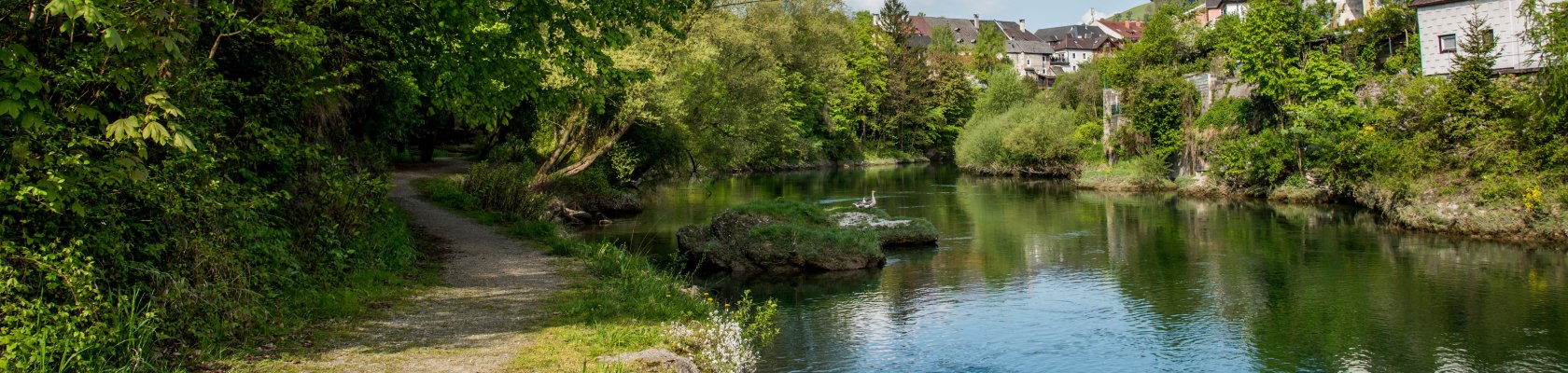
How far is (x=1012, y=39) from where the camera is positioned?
428ft

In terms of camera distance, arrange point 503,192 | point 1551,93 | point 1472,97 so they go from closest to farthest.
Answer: point 503,192 < point 1551,93 < point 1472,97

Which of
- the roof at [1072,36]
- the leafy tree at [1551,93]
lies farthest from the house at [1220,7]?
the leafy tree at [1551,93]

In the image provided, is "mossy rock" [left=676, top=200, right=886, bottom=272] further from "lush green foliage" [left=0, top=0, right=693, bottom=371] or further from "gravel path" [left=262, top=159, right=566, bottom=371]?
"lush green foliage" [left=0, top=0, right=693, bottom=371]

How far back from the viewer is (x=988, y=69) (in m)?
98.8

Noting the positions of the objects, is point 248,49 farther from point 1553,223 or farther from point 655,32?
point 1553,223

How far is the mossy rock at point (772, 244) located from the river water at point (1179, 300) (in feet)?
1.52

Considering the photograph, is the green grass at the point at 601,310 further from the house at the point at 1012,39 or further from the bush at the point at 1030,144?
the house at the point at 1012,39

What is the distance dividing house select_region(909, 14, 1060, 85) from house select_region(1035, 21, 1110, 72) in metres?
1.40

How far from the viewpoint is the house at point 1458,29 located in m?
32.5

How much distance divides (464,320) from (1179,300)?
11336mm

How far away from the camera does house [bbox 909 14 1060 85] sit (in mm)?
125812

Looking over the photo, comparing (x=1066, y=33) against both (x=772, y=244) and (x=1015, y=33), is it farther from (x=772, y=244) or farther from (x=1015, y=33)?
(x=772, y=244)

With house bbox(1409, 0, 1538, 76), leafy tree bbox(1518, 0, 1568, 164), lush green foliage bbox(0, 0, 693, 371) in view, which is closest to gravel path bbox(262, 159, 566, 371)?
lush green foliage bbox(0, 0, 693, 371)

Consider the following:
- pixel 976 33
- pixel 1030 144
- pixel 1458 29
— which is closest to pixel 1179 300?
pixel 1458 29
